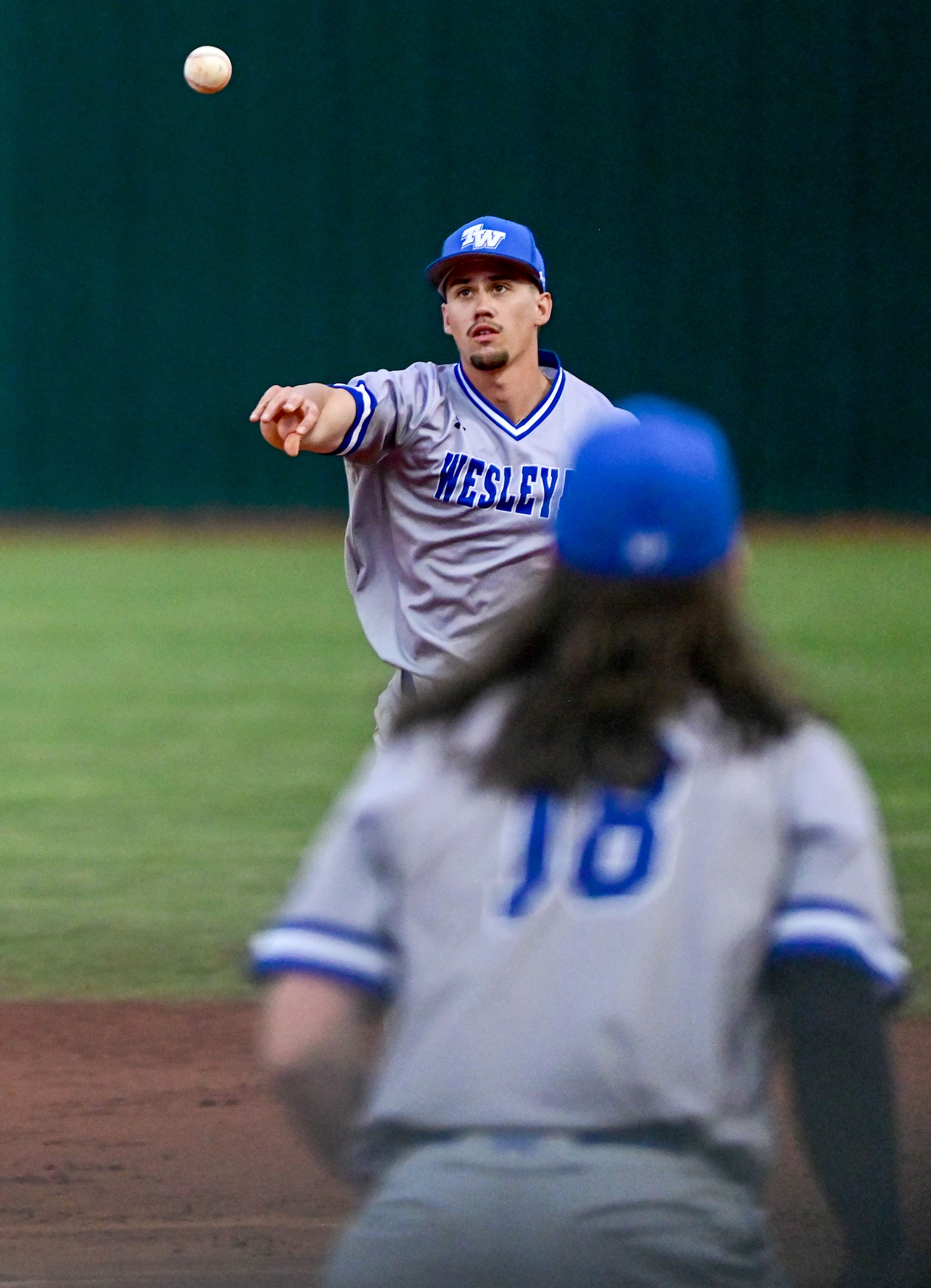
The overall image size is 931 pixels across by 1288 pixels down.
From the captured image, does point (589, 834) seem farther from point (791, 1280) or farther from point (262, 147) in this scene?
point (262, 147)

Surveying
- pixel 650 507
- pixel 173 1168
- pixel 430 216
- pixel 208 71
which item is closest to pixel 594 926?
pixel 650 507

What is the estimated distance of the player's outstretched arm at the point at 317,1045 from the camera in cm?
157

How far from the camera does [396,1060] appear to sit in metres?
1.58

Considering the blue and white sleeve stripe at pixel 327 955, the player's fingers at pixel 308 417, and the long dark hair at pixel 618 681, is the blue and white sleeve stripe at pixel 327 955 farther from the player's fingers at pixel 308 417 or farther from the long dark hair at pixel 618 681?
the player's fingers at pixel 308 417

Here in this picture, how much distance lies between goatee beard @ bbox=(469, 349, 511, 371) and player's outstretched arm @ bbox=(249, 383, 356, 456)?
391mm

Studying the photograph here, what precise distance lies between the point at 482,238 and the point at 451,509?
673 millimetres

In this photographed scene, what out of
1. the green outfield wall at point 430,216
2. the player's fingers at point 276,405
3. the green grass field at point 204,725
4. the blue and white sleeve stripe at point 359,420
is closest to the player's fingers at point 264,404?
the player's fingers at point 276,405

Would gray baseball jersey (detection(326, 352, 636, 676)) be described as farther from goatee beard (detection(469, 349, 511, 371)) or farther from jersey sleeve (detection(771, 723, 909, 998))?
jersey sleeve (detection(771, 723, 909, 998))

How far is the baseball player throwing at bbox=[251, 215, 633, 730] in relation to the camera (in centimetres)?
462

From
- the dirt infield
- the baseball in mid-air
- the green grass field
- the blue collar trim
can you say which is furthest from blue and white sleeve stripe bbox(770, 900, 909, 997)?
the baseball in mid-air

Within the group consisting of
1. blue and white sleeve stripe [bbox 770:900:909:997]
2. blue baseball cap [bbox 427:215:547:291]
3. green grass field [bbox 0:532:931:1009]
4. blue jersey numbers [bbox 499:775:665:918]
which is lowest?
green grass field [bbox 0:532:931:1009]

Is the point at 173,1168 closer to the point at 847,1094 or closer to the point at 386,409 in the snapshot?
the point at 386,409

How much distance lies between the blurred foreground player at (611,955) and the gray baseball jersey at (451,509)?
2.93 meters

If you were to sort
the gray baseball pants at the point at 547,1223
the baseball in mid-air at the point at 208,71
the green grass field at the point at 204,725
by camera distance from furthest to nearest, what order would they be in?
the baseball in mid-air at the point at 208,71 → the green grass field at the point at 204,725 → the gray baseball pants at the point at 547,1223
